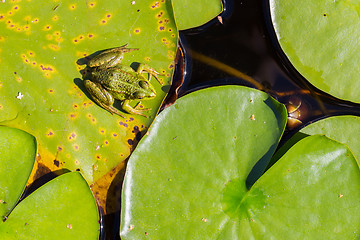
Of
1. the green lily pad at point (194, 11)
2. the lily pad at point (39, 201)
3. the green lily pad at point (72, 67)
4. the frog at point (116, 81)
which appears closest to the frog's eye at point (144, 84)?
the frog at point (116, 81)

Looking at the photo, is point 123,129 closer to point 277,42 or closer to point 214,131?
point 214,131

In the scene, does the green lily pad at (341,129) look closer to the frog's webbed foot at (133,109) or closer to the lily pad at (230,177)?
the lily pad at (230,177)

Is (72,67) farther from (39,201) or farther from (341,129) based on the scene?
(341,129)

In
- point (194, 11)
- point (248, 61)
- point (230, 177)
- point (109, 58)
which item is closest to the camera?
point (230, 177)

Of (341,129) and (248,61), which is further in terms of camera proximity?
(248,61)

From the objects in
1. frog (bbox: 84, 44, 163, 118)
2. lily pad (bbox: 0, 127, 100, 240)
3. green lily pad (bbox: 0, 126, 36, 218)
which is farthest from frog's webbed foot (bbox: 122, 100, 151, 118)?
green lily pad (bbox: 0, 126, 36, 218)

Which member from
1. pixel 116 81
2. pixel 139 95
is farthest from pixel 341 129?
pixel 116 81
